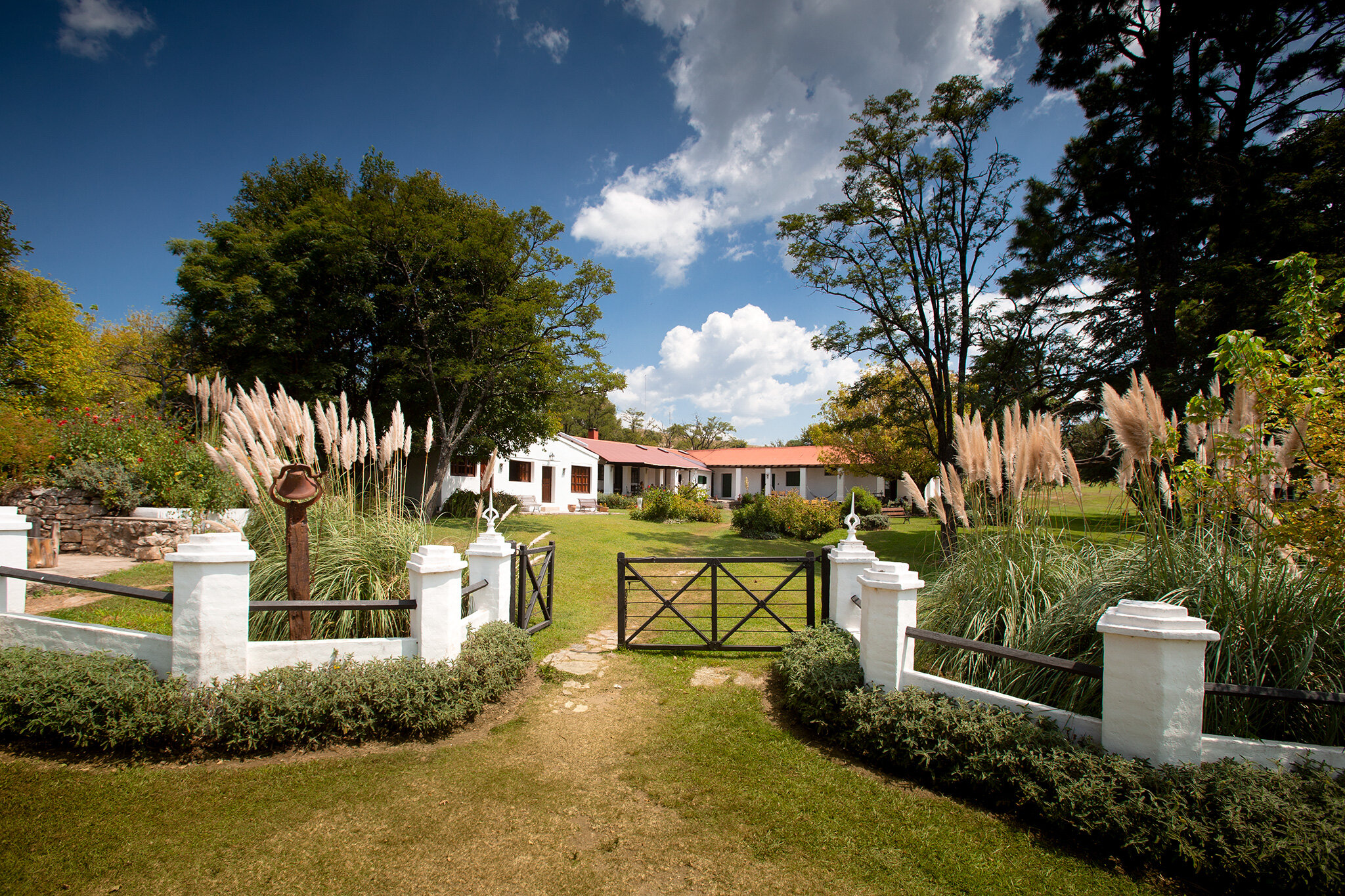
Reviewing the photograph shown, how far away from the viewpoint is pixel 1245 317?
27.5ft

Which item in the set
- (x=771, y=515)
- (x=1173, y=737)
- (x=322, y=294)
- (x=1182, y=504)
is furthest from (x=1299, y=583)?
(x=322, y=294)

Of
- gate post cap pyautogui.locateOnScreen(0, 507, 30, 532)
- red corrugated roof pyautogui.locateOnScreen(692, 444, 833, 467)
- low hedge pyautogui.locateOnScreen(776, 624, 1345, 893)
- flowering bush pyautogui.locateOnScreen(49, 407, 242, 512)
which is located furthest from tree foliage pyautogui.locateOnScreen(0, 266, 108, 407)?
red corrugated roof pyautogui.locateOnScreen(692, 444, 833, 467)

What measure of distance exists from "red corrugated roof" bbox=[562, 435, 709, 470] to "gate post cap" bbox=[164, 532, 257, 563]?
24948 mm

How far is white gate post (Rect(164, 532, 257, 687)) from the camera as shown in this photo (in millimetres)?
3631

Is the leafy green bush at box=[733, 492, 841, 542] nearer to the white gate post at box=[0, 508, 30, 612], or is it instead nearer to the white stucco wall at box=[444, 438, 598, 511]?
the white stucco wall at box=[444, 438, 598, 511]

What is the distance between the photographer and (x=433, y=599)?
4242 millimetres

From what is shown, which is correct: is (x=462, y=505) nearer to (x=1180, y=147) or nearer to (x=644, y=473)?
(x=644, y=473)

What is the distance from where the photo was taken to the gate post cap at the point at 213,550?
3600mm

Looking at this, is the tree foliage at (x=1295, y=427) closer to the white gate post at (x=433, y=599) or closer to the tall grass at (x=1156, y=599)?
the tall grass at (x=1156, y=599)

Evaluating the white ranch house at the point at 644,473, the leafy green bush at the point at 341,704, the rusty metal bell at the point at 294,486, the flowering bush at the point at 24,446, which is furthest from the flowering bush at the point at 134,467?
the white ranch house at the point at 644,473

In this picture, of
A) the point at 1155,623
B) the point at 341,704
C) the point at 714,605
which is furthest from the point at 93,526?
the point at 1155,623

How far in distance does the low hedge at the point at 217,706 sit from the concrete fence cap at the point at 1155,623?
421 cm

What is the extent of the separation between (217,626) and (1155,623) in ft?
18.5

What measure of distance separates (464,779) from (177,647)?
7.09 ft
